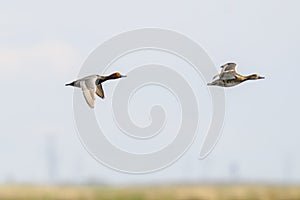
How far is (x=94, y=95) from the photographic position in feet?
65.3

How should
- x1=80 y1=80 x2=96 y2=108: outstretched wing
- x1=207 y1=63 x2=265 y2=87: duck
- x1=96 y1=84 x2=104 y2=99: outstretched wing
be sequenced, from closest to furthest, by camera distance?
x1=80 y1=80 x2=96 y2=108: outstretched wing → x1=207 y1=63 x2=265 y2=87: duck → x1=96 y1=84 x2=104 y2=99: outstretched wing

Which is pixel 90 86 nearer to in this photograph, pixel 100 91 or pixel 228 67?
pixel 100 91

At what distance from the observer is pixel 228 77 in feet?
69.0

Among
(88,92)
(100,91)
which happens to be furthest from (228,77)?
(88,92)

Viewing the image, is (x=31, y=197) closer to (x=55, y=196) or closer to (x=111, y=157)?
(x=55, y=196)

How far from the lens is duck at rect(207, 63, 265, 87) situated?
20753mm

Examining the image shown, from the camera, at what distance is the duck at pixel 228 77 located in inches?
817

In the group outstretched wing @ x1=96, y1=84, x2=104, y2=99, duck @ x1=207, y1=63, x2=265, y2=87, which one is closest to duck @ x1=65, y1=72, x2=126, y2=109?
outstretched wing @ x1=96, y1=84, x2=104, y2=99

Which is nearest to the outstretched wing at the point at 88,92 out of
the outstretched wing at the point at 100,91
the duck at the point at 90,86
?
the duck at the point at 90,86

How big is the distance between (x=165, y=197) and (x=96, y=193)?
3.37 metres

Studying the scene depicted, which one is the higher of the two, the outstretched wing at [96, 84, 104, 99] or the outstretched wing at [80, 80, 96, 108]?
the outstretched wing at [96, 84, 104, 99]

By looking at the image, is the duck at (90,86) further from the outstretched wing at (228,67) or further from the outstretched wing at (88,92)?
the outstretched wing at (228,67)

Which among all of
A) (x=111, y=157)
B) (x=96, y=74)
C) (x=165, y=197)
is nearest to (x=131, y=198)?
(x=165, y=197)

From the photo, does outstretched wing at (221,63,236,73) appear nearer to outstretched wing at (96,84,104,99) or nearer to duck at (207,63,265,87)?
duck at (207,63,265,87)
